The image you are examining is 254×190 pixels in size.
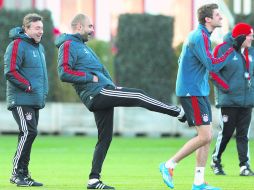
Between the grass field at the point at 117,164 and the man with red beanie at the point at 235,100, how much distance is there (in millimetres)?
381

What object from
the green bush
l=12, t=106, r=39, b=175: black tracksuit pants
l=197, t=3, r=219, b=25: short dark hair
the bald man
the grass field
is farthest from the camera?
the green bush

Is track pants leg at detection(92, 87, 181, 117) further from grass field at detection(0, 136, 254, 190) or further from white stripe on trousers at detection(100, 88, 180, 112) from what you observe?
A: grass field at detection(0, 136, 254, 190)

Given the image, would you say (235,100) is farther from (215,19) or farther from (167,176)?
(167,176)

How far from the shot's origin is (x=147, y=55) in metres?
27.9

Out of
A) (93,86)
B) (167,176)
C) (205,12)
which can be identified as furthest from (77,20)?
(167,176)

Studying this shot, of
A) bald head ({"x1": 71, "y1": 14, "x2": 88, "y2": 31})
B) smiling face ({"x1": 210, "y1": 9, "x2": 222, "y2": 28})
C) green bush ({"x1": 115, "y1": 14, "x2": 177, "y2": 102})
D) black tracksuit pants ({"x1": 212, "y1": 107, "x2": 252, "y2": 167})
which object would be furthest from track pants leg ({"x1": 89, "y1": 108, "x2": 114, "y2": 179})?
green bush ({"x1": 115, "y1": 14, "x2": 177, "y2": 102})

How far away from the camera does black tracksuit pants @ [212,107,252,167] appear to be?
49.5ft

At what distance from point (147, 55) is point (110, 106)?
16.0 meters

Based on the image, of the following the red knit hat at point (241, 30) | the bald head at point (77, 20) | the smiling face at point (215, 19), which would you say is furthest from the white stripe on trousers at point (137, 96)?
the red knit hat at point (241, 30)

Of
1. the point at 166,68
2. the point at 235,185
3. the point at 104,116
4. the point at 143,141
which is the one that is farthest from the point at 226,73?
the point at 166,68

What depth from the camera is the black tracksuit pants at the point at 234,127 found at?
15094 millimetres

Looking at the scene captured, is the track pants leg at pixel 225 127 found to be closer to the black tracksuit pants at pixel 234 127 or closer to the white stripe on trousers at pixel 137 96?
the black tracksuit pants at pixel 234 127

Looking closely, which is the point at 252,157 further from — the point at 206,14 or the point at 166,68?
the point at 166,68

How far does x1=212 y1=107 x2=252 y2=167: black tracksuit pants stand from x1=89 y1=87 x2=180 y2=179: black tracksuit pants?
3.26m
